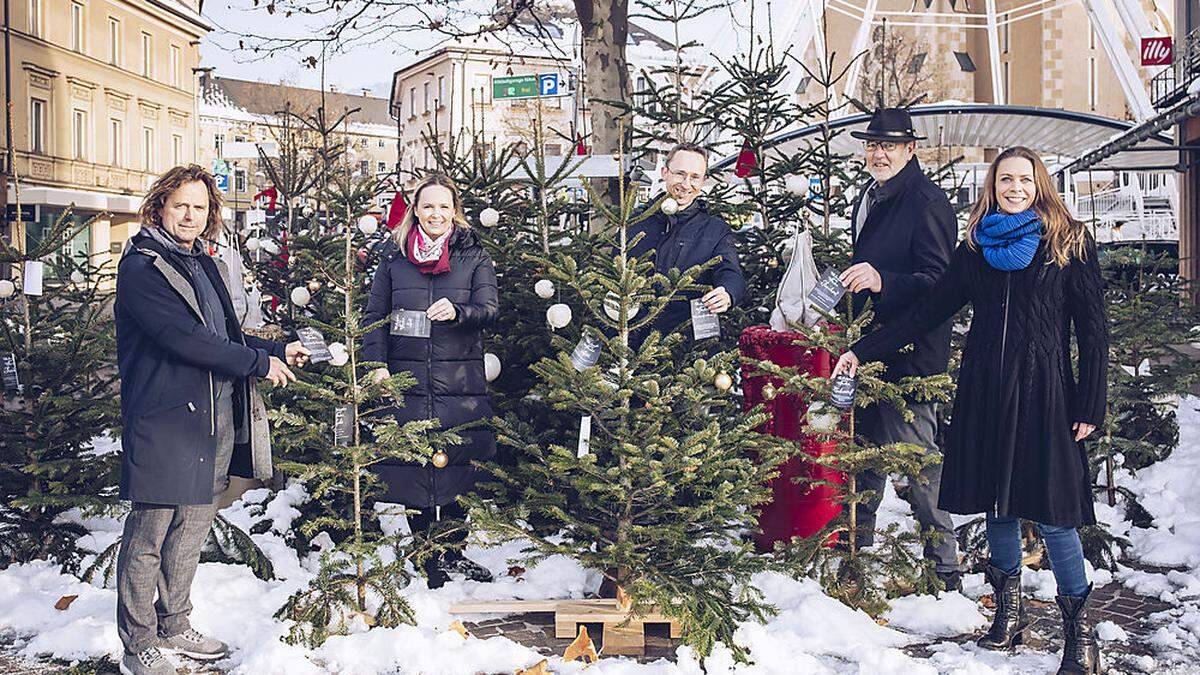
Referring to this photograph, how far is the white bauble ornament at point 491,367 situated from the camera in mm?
6262

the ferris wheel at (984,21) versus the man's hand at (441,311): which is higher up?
the ferris wheel at (984,21)

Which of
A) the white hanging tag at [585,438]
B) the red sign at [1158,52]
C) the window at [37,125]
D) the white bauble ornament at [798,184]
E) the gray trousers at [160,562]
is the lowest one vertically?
the gray trousers at [160,562]

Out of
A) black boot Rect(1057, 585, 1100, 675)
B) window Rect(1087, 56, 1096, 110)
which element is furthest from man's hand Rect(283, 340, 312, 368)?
window Rect(1087, 56, 1096, 110)

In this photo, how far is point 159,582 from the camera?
199 inches

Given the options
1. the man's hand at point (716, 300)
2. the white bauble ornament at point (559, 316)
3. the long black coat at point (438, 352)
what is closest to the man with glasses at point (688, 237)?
the man's hand at point (716, 300)

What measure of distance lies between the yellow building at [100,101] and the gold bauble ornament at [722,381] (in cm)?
3251

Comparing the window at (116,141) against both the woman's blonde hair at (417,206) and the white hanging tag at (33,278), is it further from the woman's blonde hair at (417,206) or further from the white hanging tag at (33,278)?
the woman's blonde hair at (417,206)

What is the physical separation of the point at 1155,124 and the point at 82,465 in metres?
13.1

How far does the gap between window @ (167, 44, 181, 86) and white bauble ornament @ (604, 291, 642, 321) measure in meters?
45.4

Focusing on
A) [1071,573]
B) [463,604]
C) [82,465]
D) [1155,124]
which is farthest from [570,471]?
[1155,124]

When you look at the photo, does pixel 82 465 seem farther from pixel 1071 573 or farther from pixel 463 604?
pixel 1071 573

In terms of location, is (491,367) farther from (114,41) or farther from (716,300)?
(114,41)

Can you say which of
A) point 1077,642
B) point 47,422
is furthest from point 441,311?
point 1077,642

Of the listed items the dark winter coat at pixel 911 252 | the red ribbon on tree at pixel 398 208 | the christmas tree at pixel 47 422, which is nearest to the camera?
the dark winter coat at pixel 911 252
